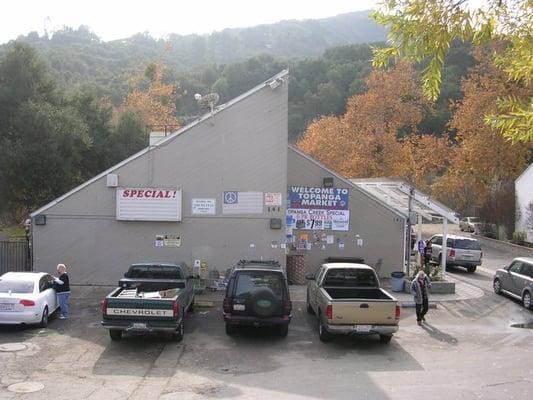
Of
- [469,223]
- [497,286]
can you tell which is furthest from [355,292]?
[469,223]

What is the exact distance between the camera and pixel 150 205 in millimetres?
19891

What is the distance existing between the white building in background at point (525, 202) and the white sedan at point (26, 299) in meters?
31.9

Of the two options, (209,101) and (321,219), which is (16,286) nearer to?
(209,101)

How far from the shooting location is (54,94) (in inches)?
1134

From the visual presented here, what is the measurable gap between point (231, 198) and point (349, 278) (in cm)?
641

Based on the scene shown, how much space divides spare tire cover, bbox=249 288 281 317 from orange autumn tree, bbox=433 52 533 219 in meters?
30.7

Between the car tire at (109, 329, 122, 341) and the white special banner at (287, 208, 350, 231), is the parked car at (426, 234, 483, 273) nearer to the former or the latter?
the white special banner at (287, 208, 350, 231)

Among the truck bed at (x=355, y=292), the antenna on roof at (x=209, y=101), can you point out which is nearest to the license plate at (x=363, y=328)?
the truck bed at (x=355, y=292)

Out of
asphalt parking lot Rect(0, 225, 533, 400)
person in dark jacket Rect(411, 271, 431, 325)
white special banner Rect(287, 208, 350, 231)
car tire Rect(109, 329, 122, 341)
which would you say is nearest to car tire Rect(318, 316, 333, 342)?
asphalt parking lot Rect(0, 225, 533, 400)

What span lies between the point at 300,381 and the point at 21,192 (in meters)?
20.3

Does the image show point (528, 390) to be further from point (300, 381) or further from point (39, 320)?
point (39, 320)

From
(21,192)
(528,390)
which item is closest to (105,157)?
(21,192)

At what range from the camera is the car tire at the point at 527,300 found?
60.0 feet

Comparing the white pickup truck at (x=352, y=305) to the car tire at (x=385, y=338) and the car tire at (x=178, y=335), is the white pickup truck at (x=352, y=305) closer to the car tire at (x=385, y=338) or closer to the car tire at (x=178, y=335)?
the car tire at (x=385, y=338)
